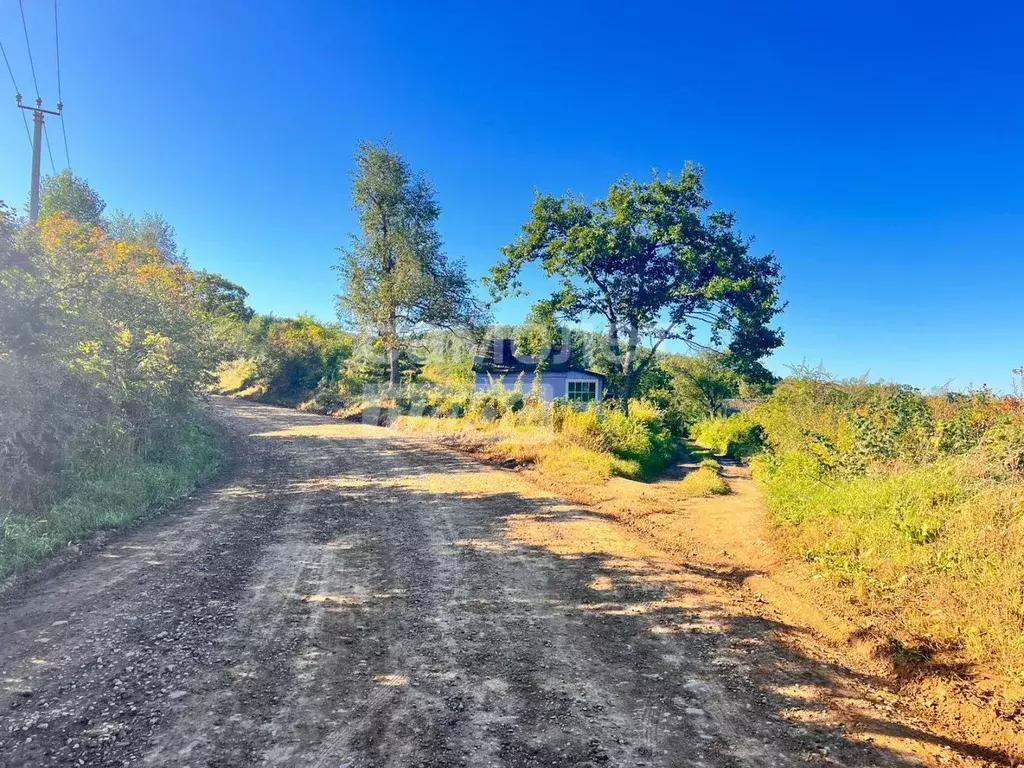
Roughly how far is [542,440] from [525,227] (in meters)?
10.4

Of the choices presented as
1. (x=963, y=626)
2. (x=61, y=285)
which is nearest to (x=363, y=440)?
(x=61, y=285)

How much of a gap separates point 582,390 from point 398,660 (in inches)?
796

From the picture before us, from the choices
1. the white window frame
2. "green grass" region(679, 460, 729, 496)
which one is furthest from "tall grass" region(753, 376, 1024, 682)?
the white window frame

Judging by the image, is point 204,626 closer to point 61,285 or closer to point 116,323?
point 61,285

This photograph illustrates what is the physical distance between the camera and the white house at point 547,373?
73.0ft

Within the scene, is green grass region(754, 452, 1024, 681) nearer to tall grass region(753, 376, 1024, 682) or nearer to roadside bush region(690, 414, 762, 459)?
tall grass region(753, 376, 1024, 682)

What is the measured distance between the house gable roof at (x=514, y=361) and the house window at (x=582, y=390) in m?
0.54

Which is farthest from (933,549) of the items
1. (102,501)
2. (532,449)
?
(102,501)

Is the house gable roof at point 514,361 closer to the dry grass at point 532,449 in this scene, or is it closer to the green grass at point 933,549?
the dry grass at point 532,449

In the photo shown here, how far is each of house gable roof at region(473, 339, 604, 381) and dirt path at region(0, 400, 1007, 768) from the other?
1597cm

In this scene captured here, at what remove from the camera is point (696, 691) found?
3393mm

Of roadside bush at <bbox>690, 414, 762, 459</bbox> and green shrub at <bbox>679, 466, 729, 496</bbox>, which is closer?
green shrub at <bbox>679, 466, 729, 496</bbox>

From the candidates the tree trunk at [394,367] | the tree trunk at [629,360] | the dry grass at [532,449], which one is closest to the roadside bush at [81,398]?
the dry grass at [532,449]

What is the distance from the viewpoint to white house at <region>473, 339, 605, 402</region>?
22.2 meters
